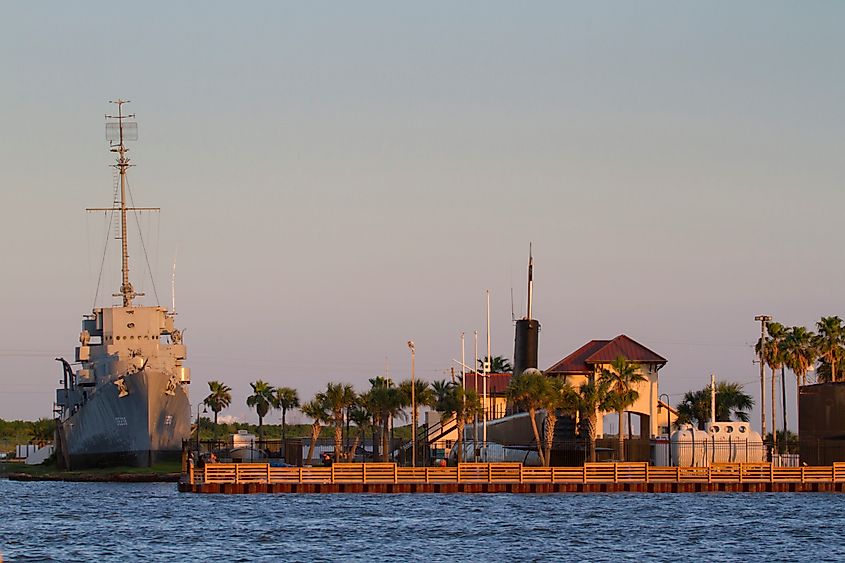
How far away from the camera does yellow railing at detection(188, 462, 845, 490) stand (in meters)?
89.2

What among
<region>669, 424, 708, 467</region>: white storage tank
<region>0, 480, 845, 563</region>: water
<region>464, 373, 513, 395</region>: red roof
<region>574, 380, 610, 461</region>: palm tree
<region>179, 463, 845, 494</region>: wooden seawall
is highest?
<region>464, 373, 513, 395</region>: red roof

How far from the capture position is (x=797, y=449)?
4530 inches

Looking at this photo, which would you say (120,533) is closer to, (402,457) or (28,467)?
(402,457)

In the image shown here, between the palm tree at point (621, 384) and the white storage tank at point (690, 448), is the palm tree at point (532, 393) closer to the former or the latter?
the palm tree at point (621, 384)

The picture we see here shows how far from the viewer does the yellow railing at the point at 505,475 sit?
→ 89250 mm

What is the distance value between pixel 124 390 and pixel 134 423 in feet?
9.85

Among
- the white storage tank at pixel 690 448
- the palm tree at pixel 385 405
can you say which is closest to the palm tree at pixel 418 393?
the palm tree at pixel 385 405

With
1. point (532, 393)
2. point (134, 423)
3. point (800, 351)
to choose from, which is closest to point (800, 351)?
point (800, 351)

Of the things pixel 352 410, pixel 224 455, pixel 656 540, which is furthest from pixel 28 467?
pixel 656 540

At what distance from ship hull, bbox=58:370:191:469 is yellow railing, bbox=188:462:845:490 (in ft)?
129

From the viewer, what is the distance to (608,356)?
127188 mm

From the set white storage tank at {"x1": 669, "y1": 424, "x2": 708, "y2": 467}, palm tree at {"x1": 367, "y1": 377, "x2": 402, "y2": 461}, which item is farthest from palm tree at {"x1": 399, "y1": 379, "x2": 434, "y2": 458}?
white storage tank at {"x1": 669, "y1": 424, "x2": 708, "y2": 467}

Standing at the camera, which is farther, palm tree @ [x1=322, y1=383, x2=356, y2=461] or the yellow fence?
palm tree @ [x1=322, y1=383, x2=356, y2=461]

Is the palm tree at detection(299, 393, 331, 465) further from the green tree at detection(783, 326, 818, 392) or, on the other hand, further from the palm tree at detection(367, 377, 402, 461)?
the green tree at detection(783, 326, 818, 392)
